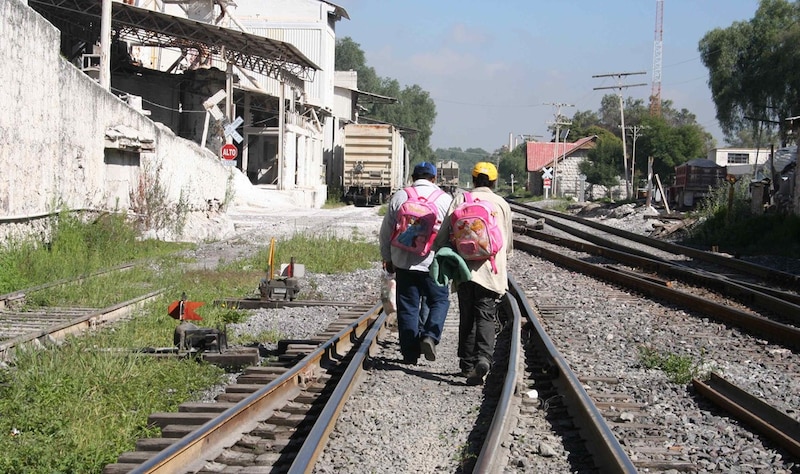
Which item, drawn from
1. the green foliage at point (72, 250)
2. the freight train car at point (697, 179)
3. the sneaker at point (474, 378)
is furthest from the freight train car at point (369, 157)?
the sneaker at point (474, 378)

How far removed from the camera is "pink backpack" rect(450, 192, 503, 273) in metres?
6.93

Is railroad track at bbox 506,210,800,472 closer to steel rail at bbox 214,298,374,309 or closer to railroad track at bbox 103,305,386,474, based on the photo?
railroad track at bbox 103,305,386,474

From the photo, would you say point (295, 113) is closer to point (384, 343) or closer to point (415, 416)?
point (384, 343)

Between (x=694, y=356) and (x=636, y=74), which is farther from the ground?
(x=636, y=74)

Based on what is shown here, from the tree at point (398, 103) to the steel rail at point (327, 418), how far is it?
120 m

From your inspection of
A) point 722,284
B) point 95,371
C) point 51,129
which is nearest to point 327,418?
point 95,371

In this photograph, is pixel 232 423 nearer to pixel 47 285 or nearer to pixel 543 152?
pixel 47 285

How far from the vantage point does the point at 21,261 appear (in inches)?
504

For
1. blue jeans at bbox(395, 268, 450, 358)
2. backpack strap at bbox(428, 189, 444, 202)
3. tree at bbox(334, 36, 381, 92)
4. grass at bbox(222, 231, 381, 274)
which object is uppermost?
tree at bbox(334, 36, 381, 92)

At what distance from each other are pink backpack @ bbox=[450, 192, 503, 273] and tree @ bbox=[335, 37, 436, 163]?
120m

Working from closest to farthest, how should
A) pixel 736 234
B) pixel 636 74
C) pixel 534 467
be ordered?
pixel 534 467
pixel 736 234
pixel 636 74

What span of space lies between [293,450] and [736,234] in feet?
71.7

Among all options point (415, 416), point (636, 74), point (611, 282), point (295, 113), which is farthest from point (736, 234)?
point (636, 74)

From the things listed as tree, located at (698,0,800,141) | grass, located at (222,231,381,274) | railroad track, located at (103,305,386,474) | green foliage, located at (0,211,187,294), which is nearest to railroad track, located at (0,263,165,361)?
green foliage, located at (0,211,187,294)
